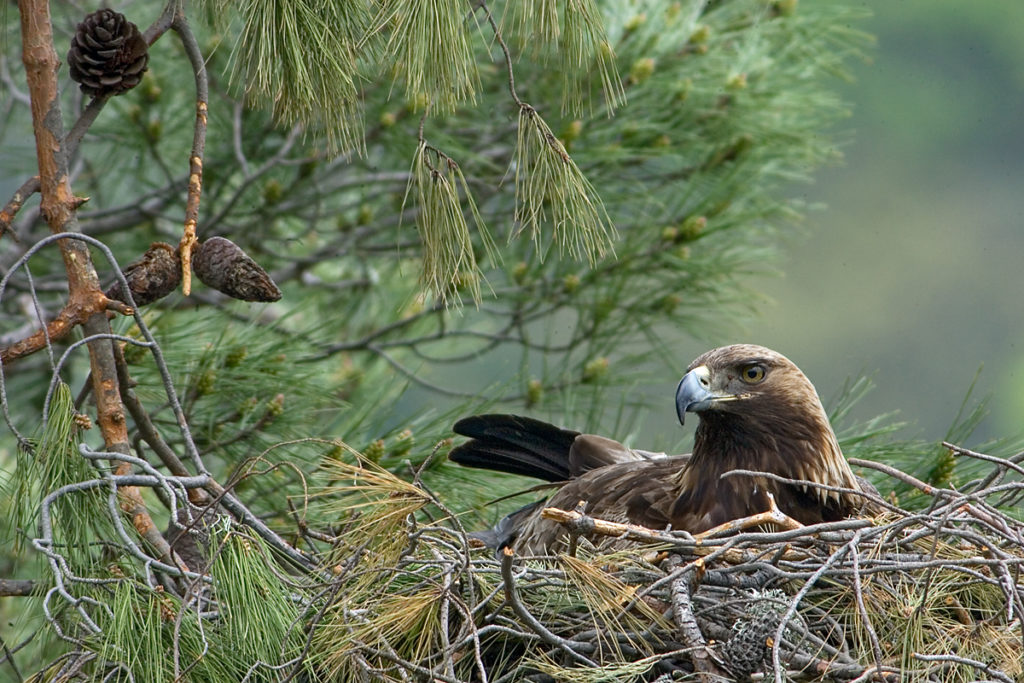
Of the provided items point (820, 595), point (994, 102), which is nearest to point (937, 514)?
point (820, 595)

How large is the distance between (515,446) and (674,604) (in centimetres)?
126

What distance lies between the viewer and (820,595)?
245 centimetres

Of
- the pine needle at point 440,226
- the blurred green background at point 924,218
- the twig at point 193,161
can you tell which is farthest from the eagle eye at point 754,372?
the blurred green background at point 924,218

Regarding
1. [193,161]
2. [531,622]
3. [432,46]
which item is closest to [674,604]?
[531,622]

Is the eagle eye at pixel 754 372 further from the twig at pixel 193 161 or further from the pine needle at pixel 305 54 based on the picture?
the twig at pixel 193 161

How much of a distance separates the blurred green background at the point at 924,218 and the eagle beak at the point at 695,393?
20313 millimetres

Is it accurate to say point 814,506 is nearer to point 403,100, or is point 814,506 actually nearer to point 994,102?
point 403,100

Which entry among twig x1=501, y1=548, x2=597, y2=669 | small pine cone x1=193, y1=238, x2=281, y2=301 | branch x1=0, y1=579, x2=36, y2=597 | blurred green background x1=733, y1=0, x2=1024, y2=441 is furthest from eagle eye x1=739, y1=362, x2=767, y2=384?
blurred green background x1=733, y1=0, x2=1024, y2=441

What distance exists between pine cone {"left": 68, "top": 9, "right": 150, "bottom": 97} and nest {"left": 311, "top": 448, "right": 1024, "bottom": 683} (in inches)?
35.8

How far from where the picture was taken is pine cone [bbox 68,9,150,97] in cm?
246

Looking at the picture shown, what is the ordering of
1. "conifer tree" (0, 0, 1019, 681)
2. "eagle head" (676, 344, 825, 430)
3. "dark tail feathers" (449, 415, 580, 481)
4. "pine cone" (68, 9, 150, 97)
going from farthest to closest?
"dark tail feathers" (449, 415, 580, 481), "eagle head" (676, 344, 825, 430), "pine cone" (68, 9, 150, 97), "conifer tree" (0, 0, 1019, 681)

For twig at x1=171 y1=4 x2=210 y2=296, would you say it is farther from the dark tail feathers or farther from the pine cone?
the dark tail feathers

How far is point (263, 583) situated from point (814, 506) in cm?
138

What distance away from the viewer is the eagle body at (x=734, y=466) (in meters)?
2.99
